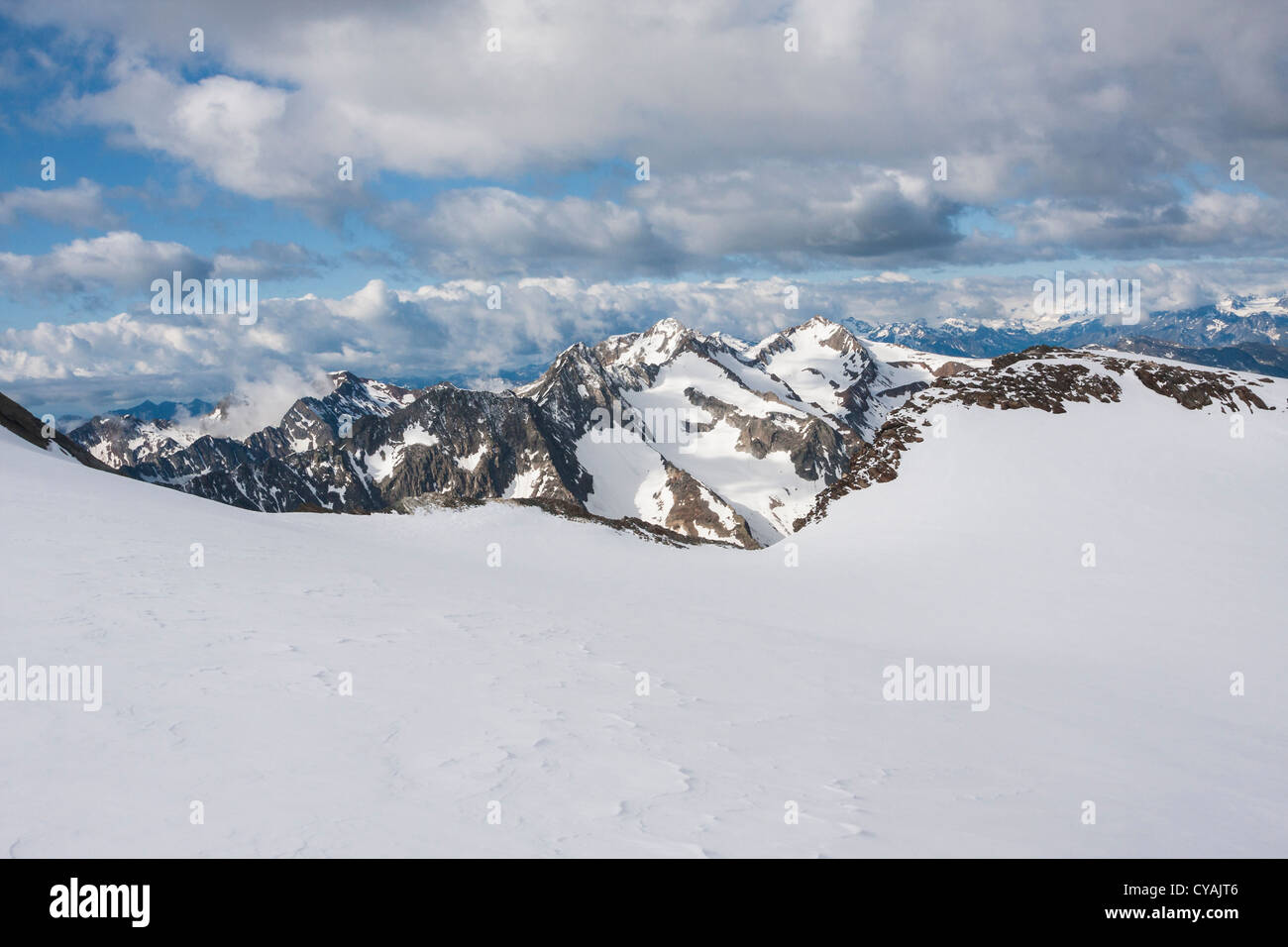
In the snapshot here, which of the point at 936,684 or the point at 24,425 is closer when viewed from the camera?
the point at 936,684

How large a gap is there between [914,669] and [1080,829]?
358 inches

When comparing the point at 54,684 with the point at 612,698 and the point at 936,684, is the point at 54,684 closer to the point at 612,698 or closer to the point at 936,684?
the point at 612,698

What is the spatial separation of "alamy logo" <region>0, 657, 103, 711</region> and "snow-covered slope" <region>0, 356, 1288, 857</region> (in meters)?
0.36

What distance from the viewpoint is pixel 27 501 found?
20.4 metres

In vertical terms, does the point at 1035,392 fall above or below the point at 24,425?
above

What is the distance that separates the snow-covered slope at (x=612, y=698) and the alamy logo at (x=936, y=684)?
0.38 m
